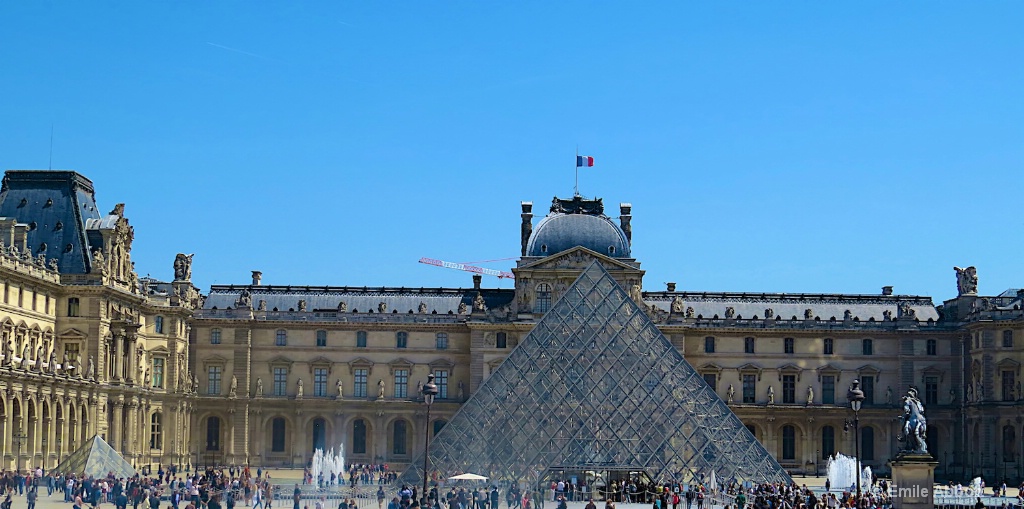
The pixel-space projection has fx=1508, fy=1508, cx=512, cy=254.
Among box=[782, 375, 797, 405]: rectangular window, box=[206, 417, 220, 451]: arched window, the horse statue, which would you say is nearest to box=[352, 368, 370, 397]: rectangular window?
box=[206, 417, 220, 451]: arched window

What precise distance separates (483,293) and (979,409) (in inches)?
835

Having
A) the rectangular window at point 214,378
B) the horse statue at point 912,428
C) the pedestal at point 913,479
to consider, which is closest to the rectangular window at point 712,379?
the rectangular window at point 214,378

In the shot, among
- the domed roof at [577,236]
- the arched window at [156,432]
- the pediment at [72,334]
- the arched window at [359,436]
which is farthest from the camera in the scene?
the arched window at [359,436]

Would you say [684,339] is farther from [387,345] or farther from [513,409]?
[513,409]

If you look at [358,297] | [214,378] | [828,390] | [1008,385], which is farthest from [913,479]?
[214,378]

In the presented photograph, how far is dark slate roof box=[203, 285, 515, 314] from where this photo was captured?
6531cm

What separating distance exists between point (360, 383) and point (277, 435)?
13.6 feet

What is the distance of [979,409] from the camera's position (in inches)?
2361

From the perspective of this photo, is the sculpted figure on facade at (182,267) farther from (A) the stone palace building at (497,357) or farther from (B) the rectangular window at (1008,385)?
(B) the rectangular window at (1008,385)

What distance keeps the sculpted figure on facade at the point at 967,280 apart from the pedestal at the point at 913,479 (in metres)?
33.6

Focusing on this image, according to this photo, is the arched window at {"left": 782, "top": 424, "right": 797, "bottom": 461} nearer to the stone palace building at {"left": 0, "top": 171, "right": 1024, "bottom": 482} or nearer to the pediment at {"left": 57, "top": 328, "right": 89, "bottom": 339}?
the stone palace building at {"left": 0, "top": 171, "right": 1024, "bottom": 482}

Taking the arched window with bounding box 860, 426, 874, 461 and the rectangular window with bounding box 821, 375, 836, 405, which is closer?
the arched window with bounding box 860, 426, 874, 461

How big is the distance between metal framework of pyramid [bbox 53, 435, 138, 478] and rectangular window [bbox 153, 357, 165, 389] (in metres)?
16.6

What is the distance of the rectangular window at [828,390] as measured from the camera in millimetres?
64188
